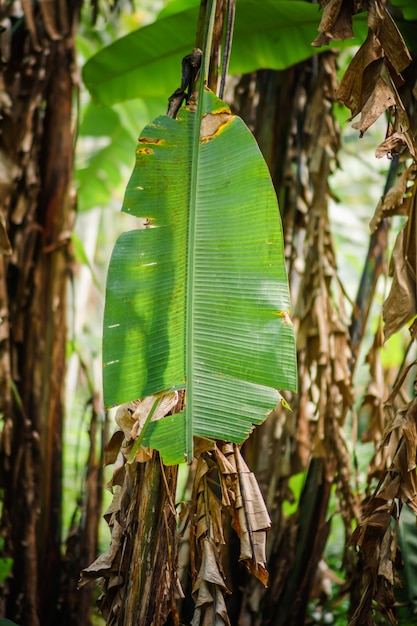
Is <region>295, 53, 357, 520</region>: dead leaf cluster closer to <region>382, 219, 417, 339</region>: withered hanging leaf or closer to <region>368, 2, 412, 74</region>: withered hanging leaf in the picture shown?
<region>382, 219, 417, 339</region>: withered hanging leaf

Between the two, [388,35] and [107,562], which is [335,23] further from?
[107,562]

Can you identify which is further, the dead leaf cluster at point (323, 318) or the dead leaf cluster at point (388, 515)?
the dead leaf cluster at point (323, 318)

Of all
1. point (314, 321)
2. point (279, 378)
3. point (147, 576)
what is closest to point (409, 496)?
point (279, 378)

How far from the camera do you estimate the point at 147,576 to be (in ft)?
3.34

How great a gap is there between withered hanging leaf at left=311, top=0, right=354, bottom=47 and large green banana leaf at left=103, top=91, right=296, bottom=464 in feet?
0.65

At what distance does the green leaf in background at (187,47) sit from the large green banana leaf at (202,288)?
69 centimetres

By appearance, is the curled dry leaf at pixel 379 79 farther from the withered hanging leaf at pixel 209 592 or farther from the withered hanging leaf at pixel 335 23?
the withered hanging leaf at pixel 209 592

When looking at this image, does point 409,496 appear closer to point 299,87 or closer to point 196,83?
point 196,83

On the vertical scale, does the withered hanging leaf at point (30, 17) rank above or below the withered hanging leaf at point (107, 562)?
above

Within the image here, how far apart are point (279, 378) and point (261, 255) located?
20 centimetres

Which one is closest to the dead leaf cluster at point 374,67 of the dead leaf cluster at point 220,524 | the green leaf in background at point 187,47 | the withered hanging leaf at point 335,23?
the withered hanging leaf at point 335,23

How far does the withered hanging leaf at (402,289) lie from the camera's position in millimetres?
1169

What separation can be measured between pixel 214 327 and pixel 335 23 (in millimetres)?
550

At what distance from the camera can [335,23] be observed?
1.04 meters
